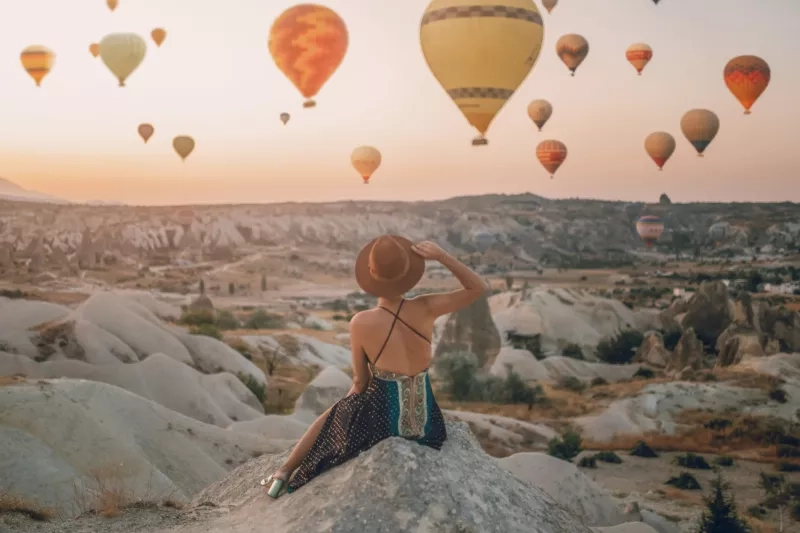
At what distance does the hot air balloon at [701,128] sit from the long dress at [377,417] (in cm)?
3608

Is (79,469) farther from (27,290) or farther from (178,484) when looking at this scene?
(27,290)

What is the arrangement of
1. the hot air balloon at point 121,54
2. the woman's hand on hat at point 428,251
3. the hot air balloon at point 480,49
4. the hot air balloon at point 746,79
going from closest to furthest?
1. the woman's hand on hat at point 428,251
2. the hot air balloon at point 480,49
3. the hot air balloon at point 746,79
4. the hot air balloon at point 121,54

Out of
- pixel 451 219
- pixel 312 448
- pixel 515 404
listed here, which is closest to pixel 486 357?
pixel 515 404

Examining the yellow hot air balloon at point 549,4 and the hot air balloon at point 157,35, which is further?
the hot air balloon at point 157,35

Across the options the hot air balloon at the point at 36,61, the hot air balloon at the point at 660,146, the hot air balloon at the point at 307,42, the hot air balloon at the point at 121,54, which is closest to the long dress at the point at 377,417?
the hot air balloon at the point at 307,42

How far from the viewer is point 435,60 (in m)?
21.5

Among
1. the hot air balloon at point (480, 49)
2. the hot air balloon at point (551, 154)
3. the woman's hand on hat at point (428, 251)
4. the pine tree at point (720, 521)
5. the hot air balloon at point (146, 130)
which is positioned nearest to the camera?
the woman's hand on hat at point (428, 251)

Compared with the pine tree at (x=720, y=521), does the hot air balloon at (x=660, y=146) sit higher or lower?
higher

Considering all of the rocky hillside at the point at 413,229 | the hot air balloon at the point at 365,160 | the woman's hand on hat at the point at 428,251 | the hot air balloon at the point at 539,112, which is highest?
the hot air balloon at the point at 539,112

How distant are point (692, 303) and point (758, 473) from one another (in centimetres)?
2319

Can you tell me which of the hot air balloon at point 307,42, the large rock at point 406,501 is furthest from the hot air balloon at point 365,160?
the large rock at point 406,501

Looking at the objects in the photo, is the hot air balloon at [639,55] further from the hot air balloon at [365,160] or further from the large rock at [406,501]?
the large rock at [406,501]

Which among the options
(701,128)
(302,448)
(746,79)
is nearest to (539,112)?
(701,128)

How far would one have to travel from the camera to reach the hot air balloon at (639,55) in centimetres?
4294
